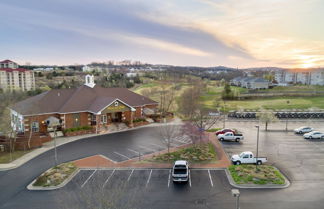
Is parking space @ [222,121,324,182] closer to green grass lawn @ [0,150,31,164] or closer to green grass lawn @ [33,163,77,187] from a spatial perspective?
green grass lawn @ [33,163,77,187]

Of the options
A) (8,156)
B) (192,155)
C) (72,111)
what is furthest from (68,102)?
(192,155)

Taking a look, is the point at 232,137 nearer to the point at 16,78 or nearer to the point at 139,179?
the point at 139,179

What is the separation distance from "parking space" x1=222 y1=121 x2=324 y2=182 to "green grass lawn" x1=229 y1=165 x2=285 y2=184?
144 cm

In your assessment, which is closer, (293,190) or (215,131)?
(293,190)

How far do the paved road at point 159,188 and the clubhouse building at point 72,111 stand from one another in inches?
353

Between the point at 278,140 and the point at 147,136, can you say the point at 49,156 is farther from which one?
the point at 278,140

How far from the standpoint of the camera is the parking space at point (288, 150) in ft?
71.2

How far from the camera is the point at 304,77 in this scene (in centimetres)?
15575

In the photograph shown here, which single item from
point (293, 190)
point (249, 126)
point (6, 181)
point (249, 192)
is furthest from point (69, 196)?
point (249, 126)

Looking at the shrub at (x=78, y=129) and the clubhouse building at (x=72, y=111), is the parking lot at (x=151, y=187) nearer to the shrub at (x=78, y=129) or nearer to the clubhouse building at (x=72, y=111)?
the shrub at (x=78, y=129)

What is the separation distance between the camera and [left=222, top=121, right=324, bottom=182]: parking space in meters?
21.7

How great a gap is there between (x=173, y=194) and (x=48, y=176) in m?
11.6

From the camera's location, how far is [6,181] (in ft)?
67.0

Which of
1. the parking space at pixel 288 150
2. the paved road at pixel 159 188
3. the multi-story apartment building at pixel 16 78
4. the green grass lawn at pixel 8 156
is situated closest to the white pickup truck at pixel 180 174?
the paved road at pixel 159 188
